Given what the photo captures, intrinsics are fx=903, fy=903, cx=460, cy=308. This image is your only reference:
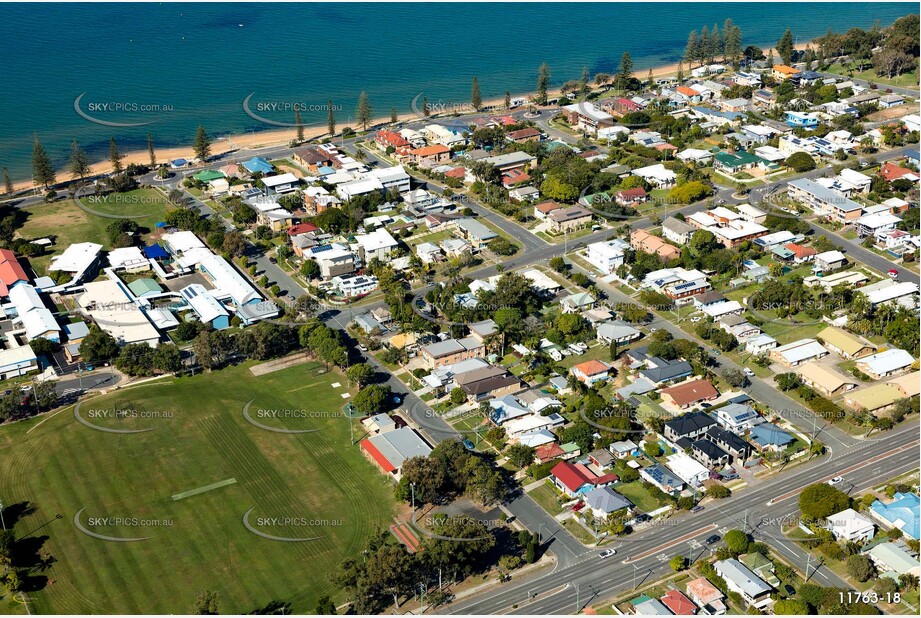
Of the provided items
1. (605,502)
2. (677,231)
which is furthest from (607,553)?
(677,231)

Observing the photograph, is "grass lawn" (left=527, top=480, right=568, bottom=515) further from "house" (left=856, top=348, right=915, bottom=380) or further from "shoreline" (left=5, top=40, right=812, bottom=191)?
"shoreline" (left=5, top=40, right=812, bottom=191)

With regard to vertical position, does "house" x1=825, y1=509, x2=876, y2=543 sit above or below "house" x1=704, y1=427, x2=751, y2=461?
below

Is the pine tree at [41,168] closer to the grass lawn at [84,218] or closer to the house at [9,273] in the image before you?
the grass lawn at [84,218]

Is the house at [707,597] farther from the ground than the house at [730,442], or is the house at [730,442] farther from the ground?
the house at [730,442]

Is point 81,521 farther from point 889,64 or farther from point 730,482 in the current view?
point 889,64

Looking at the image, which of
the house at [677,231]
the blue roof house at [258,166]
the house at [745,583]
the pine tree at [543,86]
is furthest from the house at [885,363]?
the pine tree at [543,86]

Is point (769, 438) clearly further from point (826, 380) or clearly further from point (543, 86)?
point (543, 86)

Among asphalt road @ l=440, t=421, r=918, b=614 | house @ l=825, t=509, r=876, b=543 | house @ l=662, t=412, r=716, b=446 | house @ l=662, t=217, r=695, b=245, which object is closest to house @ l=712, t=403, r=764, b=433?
house @ l=662, t=412, r=716, b=446
